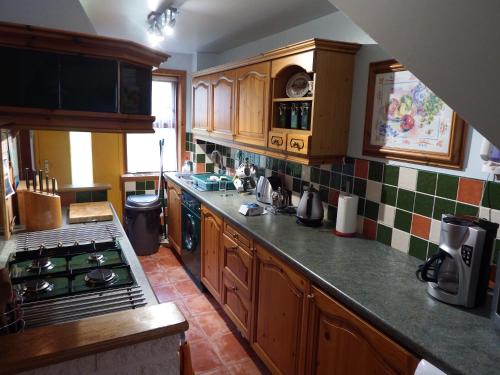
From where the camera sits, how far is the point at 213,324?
2.89 metres

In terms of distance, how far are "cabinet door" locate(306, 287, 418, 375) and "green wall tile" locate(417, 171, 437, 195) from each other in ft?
2.49

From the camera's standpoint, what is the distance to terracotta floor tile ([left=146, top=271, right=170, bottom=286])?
3.53 m

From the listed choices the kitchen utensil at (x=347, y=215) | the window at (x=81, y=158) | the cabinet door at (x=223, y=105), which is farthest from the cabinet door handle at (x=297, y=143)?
the window at (x=81, y=158)

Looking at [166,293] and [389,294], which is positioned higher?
[389,294]

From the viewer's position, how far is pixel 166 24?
2.71 meters

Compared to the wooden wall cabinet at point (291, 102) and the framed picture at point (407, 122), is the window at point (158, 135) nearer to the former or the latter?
the wooden wall cabinet at point (291, 102)

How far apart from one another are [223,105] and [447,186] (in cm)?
214

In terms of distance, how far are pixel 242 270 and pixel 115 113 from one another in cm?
156

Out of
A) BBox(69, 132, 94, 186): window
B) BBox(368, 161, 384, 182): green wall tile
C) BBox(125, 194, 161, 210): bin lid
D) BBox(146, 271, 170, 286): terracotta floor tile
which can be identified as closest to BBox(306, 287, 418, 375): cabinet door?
BBox(368, 161, 384, 182): green wall tile

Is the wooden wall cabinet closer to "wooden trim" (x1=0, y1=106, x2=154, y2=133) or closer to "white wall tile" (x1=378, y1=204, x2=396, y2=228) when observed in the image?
"white wall tile" (x1=378, y1=204, x2=396, y2=228)

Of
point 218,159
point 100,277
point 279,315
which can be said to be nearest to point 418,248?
point 279,315

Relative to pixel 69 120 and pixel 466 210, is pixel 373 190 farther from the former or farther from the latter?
pixel 69 120

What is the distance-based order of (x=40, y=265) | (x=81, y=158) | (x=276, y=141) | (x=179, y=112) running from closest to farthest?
(x=40, y=265) → (x=276, y=141) → (x=81, y=158) → (x=179, y=112)

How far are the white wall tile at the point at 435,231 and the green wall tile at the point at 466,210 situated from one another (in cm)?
13
